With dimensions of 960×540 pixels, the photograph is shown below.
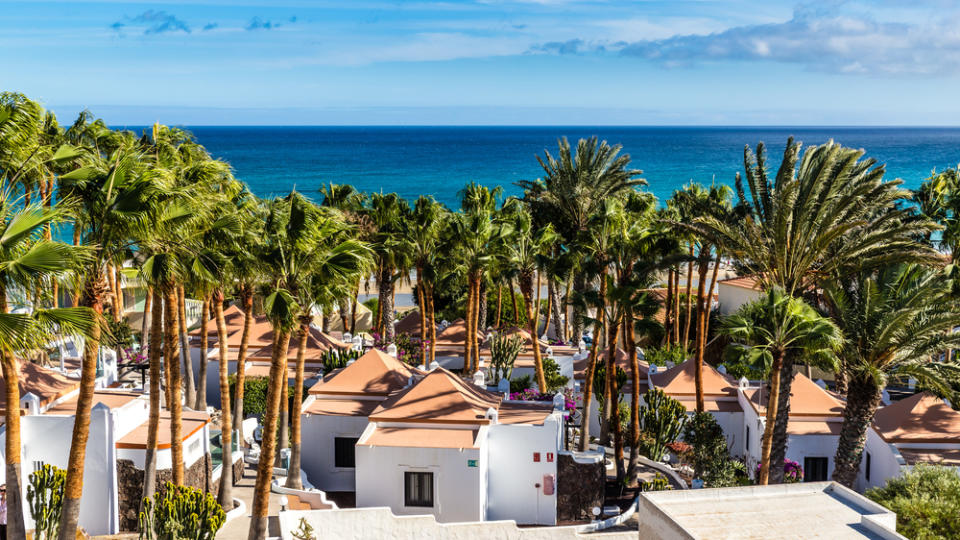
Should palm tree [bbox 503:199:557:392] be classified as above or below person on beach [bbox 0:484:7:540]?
above

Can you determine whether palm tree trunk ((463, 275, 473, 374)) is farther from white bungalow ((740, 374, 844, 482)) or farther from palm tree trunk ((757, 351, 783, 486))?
palm tree trunk ((757, 351, 783, 486))

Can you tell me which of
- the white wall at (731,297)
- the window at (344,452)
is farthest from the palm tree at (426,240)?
the white wall at (731,297)

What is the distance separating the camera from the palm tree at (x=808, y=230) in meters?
20.8

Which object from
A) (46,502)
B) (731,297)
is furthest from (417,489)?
(731,297)

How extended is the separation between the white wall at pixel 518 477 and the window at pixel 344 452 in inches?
186

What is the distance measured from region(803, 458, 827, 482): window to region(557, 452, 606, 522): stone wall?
7017 mm

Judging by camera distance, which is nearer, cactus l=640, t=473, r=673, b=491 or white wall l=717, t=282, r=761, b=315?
cactus l=640, t=473, r=673, b=491

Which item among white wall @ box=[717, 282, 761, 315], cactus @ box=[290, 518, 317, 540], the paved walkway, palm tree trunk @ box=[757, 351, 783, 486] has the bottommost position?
the paved walkway

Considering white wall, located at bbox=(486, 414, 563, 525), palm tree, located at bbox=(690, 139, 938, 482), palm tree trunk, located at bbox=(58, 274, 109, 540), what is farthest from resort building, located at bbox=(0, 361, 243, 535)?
palm tree, located at bbox=(690, 139, 938, 482)

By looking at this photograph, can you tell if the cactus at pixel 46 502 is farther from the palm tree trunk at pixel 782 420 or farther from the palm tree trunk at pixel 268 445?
the palm tree trunk at pixel 782 420

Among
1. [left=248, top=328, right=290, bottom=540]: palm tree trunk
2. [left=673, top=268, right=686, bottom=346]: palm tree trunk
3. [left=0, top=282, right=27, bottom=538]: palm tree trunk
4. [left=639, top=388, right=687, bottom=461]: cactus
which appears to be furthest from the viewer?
[left=673, top=268, right=686, bottom=346]: palm tree trunk

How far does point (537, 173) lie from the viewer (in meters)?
186

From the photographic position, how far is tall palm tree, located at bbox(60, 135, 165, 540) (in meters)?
13.9

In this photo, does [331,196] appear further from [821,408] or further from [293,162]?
[293,162]
